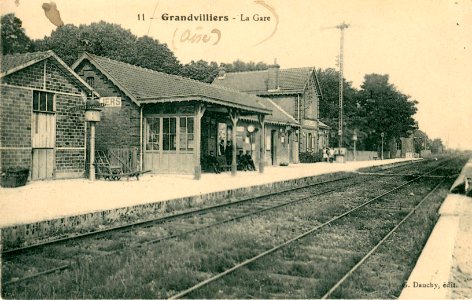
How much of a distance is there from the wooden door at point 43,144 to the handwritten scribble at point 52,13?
5.10m

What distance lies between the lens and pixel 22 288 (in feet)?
15.0

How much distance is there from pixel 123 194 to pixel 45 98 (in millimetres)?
5359

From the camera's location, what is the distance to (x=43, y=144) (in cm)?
1467

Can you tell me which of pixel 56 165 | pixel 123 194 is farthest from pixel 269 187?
pixel 56 165

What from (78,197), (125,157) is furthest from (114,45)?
(78,197)

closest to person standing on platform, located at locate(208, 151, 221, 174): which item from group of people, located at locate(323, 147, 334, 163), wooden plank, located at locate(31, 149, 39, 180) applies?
wooden plank, located at locate(31, 149, 39, 180)

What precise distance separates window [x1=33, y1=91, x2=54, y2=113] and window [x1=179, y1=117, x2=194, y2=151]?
493 centimetres

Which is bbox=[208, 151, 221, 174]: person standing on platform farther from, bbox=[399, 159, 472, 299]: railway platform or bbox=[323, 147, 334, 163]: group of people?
bbox=[323, 147, 334, 163]: group of people

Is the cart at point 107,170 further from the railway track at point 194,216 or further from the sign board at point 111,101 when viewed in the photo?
the railway track at point 194,216

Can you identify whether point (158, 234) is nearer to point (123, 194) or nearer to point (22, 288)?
point (22, 288)

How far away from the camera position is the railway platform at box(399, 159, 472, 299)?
4609 millimetres

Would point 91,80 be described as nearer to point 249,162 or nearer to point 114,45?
point 249,162

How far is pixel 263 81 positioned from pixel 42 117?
25.1 meters

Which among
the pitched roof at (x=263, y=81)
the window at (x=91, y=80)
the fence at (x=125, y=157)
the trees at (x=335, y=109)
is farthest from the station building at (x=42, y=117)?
the trees at (x=335, y=109)
